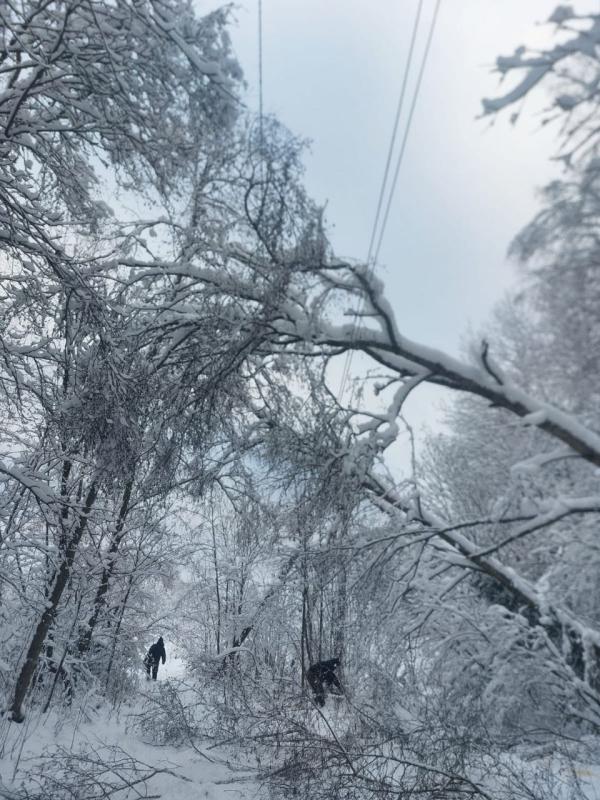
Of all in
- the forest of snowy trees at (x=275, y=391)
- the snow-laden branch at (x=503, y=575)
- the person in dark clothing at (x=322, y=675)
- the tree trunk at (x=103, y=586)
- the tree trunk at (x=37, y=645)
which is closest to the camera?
→ the forest of snowy trees at (x=275, y=391)

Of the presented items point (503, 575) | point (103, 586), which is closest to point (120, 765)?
point (503, 575)

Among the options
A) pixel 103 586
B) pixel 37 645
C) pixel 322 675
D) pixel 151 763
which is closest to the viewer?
pixel 151 763

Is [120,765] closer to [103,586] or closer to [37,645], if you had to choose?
[37,645]

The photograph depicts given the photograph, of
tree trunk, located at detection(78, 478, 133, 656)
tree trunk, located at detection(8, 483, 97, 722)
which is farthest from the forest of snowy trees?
tree trunk, located at detection(78, 478, 133, 656)

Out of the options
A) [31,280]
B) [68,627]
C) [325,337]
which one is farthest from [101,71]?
[68,627]

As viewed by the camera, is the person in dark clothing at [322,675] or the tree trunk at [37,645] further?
the tree trunk at [37,645]

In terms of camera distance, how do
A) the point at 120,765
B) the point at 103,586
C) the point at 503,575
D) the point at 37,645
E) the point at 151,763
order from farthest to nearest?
the point at 103,586
the point at 37,645
the point at 503,575
the point at 151,763
the point at 120,765

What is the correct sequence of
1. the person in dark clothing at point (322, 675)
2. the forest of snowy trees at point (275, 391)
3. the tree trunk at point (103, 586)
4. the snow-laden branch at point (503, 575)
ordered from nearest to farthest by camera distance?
1. the forest of snowy trees at point (275, 391)
2. the snow-laden branch at point (503, 575)
3. the person in dark clothing at point (322, 675)
4. the tree trunk at point (103, 586)

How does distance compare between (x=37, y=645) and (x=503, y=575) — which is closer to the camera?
(x=503, y=575)

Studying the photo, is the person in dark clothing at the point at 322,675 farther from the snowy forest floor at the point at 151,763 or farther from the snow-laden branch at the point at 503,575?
the snow-laden branch at the point at 503,575

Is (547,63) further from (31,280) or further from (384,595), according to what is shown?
(384,595)

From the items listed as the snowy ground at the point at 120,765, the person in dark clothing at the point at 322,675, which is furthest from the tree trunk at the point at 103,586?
the person in dark clothing at the point at 322,675

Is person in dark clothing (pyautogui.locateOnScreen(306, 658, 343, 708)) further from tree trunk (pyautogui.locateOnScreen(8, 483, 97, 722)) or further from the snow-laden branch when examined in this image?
tree trunk (pyautogui.locateOnScreen(8, 483, 97, 722))

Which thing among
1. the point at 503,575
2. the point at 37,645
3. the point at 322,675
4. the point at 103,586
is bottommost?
the point at 322,675
